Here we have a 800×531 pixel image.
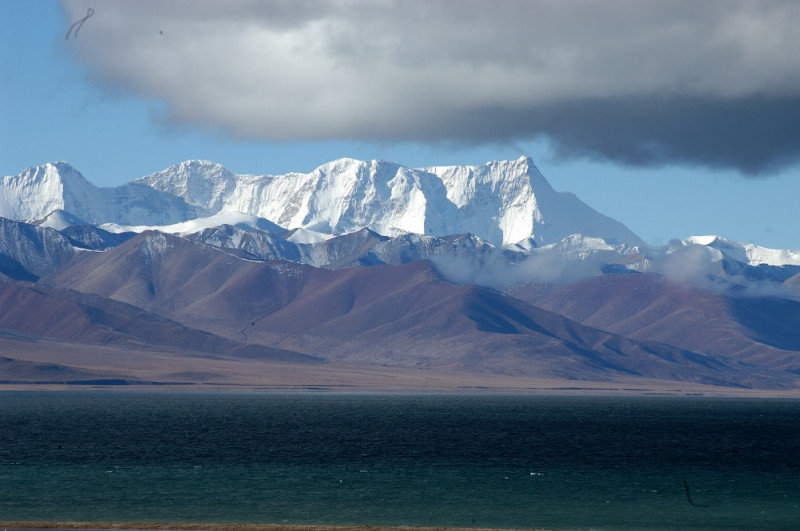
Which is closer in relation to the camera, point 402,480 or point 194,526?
point 194,526

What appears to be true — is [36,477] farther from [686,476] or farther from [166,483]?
[686,476]

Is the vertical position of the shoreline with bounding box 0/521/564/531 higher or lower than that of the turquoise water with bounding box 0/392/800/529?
higher

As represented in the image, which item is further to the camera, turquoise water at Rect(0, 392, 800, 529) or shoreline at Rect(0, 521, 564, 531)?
turquoise water at Rect(0, 392, 800, 529)

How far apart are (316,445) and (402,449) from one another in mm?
12686

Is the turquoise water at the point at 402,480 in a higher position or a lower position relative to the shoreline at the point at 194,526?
lower

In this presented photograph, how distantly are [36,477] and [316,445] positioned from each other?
50.9 metres

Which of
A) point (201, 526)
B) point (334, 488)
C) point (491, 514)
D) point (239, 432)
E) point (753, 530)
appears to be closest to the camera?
point (201, 526)

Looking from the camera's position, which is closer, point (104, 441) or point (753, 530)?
point (753, 530)

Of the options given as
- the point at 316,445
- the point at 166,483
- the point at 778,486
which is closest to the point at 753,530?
the point at 778,486

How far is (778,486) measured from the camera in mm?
105812

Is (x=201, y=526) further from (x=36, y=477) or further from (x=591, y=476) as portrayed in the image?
(x=591, y=476)

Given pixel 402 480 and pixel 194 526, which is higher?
pixel 194 526

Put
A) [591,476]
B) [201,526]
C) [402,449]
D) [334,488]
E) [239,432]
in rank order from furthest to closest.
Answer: [239,432] → [402,449] → [591,476] → [334,488] → [201,526]

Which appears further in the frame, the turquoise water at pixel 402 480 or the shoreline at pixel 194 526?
the turquoise water at pixel 402 480
